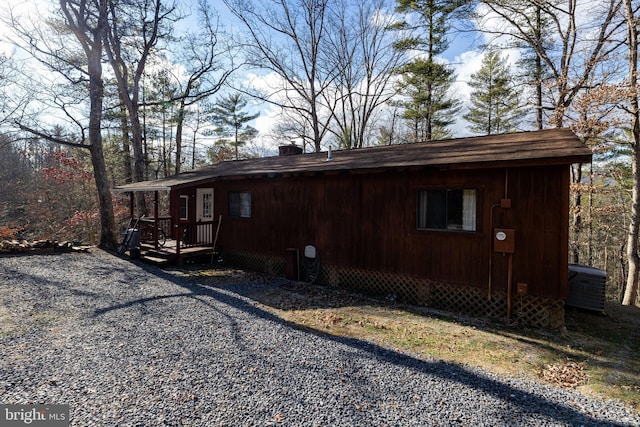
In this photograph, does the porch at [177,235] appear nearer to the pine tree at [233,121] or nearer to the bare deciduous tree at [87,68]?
the bare deciduous tree at [87,68]

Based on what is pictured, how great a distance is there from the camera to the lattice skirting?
5.25 m

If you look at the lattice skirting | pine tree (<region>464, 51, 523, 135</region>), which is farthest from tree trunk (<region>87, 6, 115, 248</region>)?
pine tree (<region>464, 51, 523, 135</region>)

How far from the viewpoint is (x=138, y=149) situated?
14281 millimetres

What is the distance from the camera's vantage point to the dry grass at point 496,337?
370 centimetres

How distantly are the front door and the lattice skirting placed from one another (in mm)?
4691

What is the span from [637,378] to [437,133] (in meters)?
18.1

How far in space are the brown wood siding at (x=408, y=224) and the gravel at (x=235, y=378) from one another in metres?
2.43

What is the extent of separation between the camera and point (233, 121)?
2541 centimetres

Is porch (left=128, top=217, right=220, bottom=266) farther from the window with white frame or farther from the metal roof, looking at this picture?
the metal roof

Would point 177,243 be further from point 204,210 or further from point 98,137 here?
point 98,137

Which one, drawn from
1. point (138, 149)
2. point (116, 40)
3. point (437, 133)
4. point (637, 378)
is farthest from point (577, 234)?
point (116, 40)

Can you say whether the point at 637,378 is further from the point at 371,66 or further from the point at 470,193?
the point at 371,66

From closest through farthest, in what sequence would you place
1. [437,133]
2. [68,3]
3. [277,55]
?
[68,3] → [277,55] → [437,133]

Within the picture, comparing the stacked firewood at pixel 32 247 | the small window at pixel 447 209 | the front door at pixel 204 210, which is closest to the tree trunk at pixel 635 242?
the small window at pixel 447 209
